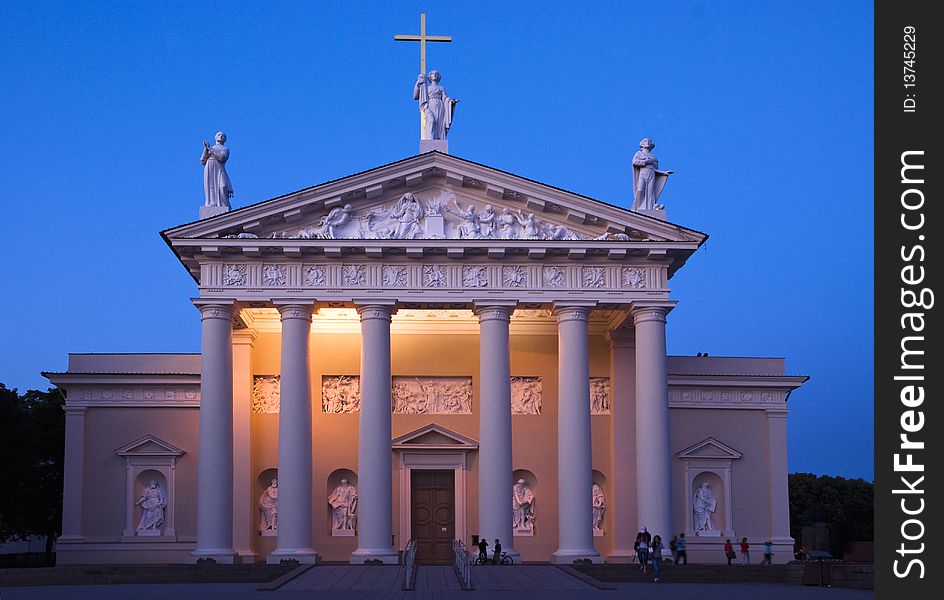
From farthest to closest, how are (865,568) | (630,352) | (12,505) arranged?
(12,505), (630,352), (865,568)

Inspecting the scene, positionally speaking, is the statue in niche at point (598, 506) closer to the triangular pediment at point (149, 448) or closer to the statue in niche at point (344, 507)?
the statue in niche at point (344, 507)

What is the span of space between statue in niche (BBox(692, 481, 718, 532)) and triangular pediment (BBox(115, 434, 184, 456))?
16.1 meters

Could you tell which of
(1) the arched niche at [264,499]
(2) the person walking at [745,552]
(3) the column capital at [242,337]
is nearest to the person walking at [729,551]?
(2) the person walking at [745,552]

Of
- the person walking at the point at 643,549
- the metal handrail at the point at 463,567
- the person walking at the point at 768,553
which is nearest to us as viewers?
the metal handrail at the point at 463,567

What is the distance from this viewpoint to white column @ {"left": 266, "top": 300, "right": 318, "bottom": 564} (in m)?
35.8

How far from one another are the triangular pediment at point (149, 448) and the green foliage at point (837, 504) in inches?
1652

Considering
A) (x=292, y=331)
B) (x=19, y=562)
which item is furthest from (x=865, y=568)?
(x=19, y=562)

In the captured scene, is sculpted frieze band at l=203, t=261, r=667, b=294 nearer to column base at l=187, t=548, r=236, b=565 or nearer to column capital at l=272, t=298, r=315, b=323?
column capital at l=272, t=298, r=315, b=323

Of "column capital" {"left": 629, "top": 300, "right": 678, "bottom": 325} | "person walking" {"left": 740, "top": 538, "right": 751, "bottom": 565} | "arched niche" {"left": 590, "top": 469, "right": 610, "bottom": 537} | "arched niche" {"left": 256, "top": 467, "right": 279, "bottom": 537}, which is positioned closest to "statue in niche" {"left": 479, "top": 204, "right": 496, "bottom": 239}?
"column capital" {"left": 629, "top": 300, "right": 678, "bottom": 325}

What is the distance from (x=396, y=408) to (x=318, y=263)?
6.22 m

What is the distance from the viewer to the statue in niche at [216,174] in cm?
3781

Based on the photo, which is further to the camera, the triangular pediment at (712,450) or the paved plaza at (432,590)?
the triangular pediment at (712,450)

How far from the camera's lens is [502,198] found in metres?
37.7
